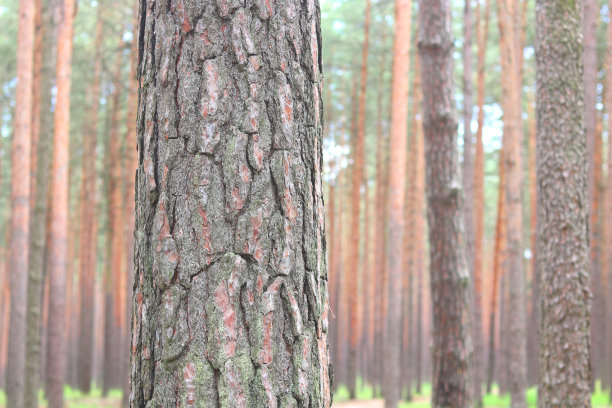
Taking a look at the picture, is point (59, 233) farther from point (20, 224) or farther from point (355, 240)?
point (355, 240)

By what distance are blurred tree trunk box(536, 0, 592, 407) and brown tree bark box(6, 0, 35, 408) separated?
635cm

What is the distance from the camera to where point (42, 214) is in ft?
25.6

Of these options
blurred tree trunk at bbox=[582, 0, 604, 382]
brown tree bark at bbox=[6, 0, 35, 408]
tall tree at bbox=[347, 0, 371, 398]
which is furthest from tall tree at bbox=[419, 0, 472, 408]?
tall tree at bbox=[347, 0, 371, 398]

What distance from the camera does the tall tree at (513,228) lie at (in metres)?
8.70

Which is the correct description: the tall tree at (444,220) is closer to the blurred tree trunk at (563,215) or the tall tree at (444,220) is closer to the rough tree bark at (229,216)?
the blurred tree trunk at (563,215)

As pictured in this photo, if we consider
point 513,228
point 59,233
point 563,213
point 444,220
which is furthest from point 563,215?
point 59,233

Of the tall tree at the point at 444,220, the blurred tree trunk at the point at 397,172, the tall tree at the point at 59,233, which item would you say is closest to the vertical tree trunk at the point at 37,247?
the tall tree at the point at 59,233

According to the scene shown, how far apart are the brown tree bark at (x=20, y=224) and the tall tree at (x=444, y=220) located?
5541mm

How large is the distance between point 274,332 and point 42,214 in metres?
7.29

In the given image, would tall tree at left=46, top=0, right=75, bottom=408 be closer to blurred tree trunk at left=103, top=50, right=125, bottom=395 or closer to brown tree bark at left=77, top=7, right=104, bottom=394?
blurred tree trunk at left=103, top=50, right=125, bottom=395

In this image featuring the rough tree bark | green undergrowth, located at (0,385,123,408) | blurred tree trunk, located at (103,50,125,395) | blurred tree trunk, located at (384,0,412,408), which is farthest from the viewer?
blurred tree trunk, located at (103,50,125,395)

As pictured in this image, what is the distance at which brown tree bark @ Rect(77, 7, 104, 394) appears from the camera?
1458 centimetres

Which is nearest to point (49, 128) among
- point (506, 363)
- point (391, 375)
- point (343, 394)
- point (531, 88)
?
point (391, 375)

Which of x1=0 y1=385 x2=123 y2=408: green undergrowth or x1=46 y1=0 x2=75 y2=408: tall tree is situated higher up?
x1=46 y1=0 x2=75 y2=408: tall tree
